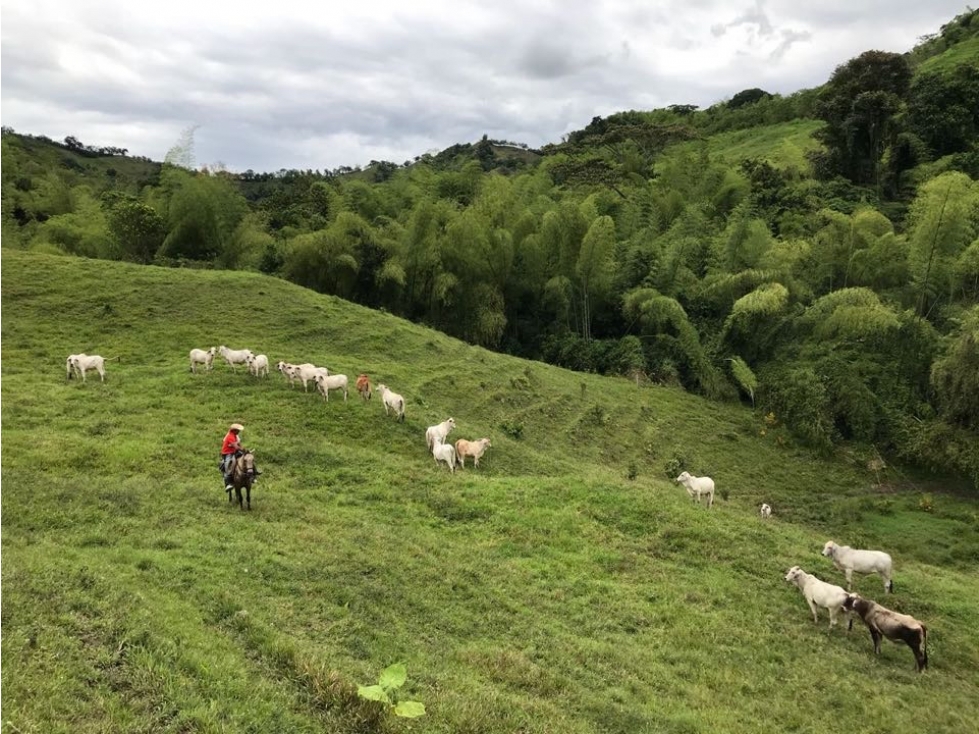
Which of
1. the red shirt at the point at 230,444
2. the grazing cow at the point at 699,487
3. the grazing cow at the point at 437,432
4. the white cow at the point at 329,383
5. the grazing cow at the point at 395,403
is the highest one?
the red shirt at the point at 230,444

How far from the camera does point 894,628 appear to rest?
8070 mm

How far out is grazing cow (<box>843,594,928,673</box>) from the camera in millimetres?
7973

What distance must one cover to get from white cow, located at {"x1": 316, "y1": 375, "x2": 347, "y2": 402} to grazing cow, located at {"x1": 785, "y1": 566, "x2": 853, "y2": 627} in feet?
31.7

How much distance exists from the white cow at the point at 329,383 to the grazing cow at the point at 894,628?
1052cm

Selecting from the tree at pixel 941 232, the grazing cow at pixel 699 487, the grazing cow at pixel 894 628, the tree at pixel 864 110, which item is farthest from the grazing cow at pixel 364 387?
the tree at pixel 864 110

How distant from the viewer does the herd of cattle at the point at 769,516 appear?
8.13 metres

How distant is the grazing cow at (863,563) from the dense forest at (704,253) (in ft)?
29.1

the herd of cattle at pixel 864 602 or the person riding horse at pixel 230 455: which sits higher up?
the person riding horse at pixel 230 455

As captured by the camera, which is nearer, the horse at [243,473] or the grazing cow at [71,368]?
the horse at [243,473]

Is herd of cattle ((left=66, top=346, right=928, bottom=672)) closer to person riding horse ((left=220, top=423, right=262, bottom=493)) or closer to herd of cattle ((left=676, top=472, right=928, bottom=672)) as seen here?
herd of cattle ((left=676, top=472, right=928, bottom=672))

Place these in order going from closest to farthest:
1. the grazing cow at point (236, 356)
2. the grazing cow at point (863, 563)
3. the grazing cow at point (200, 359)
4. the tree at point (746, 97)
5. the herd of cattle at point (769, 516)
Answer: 1. the herd of cattle at point (769, 516)
2. the grazing cow at point (863, 563)
3. the grazing cow at point (200, 359)
4. the grazing cow at point (236, 356)
5. the tree at point (746, 97)

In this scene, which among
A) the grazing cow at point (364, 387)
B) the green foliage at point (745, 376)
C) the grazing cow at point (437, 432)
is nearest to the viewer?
the grazing cow at point (437, 432)

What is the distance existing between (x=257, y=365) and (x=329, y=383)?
81.2 inches

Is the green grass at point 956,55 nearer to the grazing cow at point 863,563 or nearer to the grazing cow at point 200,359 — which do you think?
the grazing cow at point 863,563
